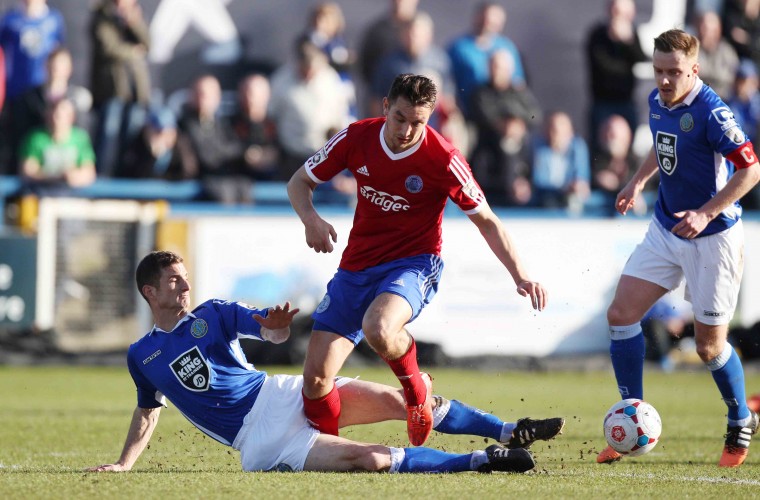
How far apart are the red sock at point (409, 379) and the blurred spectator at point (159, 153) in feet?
30.7

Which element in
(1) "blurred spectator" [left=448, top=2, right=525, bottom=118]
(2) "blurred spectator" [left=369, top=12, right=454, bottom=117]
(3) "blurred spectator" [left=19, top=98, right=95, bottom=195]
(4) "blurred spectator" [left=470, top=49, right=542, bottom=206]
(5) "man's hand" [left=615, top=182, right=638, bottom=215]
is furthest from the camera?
(1) "blurred spectator" [left=448, top=2, right=525, bottom=118]

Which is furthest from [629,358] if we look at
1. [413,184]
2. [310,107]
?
[310,107]

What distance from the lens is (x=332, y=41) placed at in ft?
53.1

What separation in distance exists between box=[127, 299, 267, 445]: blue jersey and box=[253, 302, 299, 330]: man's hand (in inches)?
6.8

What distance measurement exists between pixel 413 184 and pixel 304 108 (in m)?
9.27

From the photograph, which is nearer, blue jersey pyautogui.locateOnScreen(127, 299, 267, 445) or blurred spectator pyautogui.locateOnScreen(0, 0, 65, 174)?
blue jersey pyautogui.locateOnScreen(127, 299, 267, 445)

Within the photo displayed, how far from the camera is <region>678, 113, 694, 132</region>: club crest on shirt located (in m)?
7.28

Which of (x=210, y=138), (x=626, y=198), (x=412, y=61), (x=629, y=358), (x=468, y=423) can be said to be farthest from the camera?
(x=412, y=61)

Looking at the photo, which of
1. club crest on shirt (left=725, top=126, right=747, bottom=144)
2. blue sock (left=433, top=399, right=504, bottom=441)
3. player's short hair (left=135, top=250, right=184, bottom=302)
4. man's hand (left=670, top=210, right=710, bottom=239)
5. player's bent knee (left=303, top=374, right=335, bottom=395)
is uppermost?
club crest on shirt (left=725, top=126, right=747, bottom=144)

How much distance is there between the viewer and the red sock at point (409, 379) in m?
6.44

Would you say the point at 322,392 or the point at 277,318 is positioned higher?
the point at 277,318

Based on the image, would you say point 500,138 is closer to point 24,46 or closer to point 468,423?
point 24,46

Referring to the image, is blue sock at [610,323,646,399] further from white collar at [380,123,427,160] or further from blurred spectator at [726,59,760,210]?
blurred spectator at [726,59,760,210]

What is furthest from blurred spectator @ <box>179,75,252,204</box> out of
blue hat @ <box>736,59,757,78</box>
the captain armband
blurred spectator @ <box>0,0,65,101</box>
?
the captain armband
